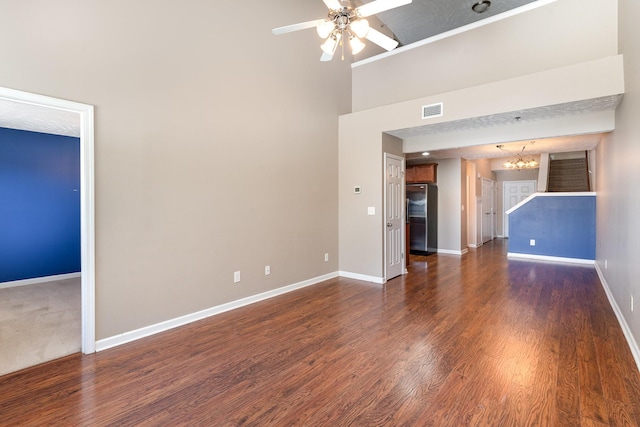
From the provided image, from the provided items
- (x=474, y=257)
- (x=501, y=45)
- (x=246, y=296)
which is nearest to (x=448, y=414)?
(x=246, y=296)

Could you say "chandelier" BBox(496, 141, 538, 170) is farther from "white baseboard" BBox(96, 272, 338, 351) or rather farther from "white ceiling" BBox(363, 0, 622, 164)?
"white baseboard" BBox(96, 272, 338, 351)

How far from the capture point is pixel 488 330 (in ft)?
10.7

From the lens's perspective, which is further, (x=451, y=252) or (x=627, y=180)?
(x=451, y=252)

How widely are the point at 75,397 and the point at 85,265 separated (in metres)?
1.07

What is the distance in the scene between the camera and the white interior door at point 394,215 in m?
5.26

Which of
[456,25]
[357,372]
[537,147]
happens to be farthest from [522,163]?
[357,372]

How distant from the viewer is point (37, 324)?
3.37 metres

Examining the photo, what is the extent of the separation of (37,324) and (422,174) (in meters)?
7.89

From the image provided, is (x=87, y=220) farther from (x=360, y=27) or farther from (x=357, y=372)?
(x=360, y=27)

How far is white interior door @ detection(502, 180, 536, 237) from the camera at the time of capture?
1119 cm

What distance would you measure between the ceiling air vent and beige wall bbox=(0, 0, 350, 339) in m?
1.69

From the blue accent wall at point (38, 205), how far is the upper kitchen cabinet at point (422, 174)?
737 cm

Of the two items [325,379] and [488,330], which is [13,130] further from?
[488,330]

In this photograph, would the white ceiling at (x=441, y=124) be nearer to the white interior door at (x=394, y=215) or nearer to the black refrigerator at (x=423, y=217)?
the white interior door at (x=394, y=215)
